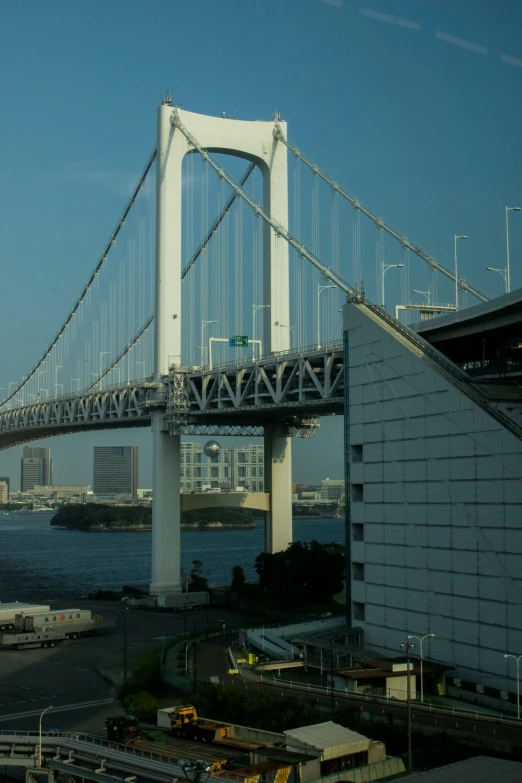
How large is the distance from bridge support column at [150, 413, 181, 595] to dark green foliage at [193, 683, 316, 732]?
2429 centimetres

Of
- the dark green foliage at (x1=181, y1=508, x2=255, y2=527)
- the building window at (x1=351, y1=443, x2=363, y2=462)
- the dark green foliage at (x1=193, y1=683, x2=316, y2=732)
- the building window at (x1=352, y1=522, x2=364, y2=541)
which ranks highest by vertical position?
the building window at (x1=351, y1=443, x2=363, y2=462)

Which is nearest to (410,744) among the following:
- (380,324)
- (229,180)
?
(380,324)

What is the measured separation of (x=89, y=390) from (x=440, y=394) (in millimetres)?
38240

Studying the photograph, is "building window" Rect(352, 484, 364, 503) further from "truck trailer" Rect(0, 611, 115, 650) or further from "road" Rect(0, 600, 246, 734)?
"truck trailer" Rect(0, 611, 115, 650)

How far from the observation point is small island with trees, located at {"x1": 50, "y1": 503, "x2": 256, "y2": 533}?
166 m

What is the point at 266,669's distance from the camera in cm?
3092

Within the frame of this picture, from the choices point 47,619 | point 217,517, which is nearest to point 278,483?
point 47,619

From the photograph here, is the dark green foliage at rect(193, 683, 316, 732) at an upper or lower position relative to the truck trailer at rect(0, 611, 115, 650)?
upper

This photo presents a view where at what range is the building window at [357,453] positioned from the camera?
33.8 meters

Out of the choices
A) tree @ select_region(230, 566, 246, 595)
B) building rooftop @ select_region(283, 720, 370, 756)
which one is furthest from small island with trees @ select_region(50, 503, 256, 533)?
building rooftop @ select_region(283, 720, 370, 756)

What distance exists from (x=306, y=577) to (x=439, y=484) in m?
20.1

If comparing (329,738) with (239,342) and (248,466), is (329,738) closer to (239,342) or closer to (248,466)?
(239,342)

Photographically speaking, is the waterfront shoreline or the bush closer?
the bush

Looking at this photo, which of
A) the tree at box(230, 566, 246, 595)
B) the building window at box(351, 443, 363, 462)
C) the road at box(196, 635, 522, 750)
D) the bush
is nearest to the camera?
the road at box(196, 635, 522, 750)
